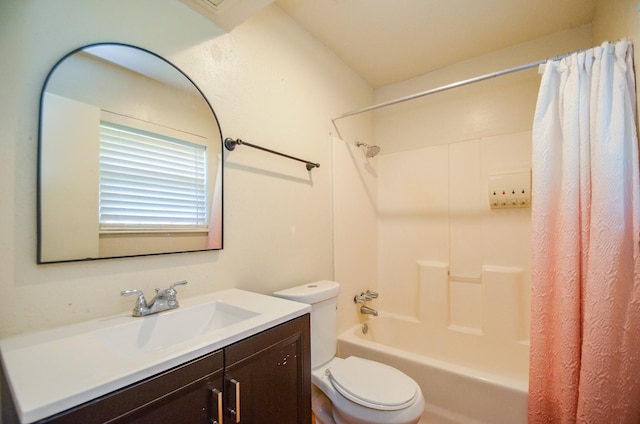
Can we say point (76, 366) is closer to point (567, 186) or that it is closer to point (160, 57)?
point (160, 57)

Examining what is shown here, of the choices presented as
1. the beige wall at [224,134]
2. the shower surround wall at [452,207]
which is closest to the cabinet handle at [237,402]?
the beige wall at [224,134]

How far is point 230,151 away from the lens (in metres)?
1.39

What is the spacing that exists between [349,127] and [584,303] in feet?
6.03

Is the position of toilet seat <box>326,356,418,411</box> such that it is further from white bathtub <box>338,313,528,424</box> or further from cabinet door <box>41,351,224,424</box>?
cabinet door <box>41,351,224,424</box>

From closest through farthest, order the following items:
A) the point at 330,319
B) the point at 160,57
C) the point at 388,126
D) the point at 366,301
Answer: the point at 160,57 < the point at 330,319 < the point at 366,301 < the point at 388,126

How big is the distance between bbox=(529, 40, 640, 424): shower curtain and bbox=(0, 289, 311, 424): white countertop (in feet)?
4.29

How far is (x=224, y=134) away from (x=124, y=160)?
1.52ft

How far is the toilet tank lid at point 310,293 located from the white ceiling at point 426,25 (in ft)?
5.68

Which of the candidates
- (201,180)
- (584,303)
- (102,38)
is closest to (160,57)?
(102,38)

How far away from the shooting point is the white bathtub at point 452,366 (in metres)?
1.42

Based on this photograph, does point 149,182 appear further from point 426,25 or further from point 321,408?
point 426,25

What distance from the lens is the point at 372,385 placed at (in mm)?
1351

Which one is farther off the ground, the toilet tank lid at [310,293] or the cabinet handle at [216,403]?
the toilet tank lid at [310,293]

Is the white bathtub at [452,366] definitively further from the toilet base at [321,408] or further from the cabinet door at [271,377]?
the cabinet door at [271,377]
